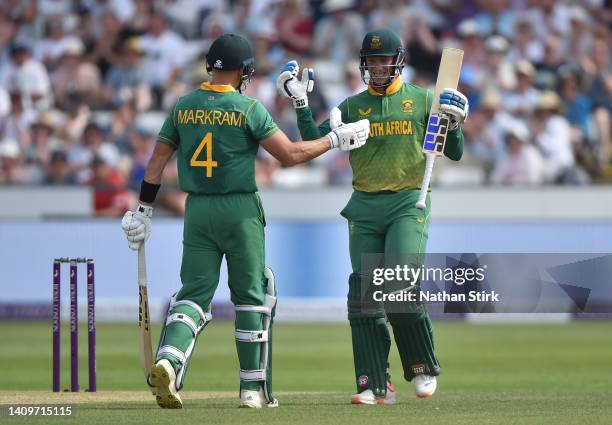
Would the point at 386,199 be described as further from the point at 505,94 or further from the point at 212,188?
the point at 505,94

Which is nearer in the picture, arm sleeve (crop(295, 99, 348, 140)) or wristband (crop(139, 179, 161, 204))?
wristband (crop(139, 179, 161, 204))

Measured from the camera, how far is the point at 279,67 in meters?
19.5

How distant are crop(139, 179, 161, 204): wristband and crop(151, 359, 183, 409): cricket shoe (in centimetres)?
106

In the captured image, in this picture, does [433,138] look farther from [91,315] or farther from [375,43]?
[91,315]

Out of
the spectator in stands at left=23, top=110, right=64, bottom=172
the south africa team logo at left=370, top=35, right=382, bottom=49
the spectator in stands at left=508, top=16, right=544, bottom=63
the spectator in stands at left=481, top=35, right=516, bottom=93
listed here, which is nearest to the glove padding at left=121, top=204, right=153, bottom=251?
the south africa team logo at left=370, top=35, right=382, bottom=49

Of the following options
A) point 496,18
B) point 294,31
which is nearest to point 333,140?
point 294,31

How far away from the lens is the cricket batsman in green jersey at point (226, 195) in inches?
320

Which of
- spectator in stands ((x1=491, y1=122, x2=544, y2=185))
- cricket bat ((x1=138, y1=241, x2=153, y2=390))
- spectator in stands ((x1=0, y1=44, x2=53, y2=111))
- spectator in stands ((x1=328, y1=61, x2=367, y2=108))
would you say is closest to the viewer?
cricket bat ((x1=138, y1=241, x2=153, y2=390))

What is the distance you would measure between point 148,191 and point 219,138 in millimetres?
567

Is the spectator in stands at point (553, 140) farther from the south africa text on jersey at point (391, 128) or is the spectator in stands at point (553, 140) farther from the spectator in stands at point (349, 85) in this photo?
the south africa text on jersey at point (391, 128)

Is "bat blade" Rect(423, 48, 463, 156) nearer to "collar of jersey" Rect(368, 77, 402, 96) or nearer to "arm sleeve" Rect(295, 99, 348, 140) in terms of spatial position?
"collar of jersey" Rect(368, 77, 402, 96)

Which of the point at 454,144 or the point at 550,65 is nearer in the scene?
the point at 454,144

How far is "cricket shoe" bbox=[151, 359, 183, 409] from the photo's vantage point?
7.70 meters

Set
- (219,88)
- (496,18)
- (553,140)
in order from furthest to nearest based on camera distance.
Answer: (496,18) < (553,140) < (219,88)
